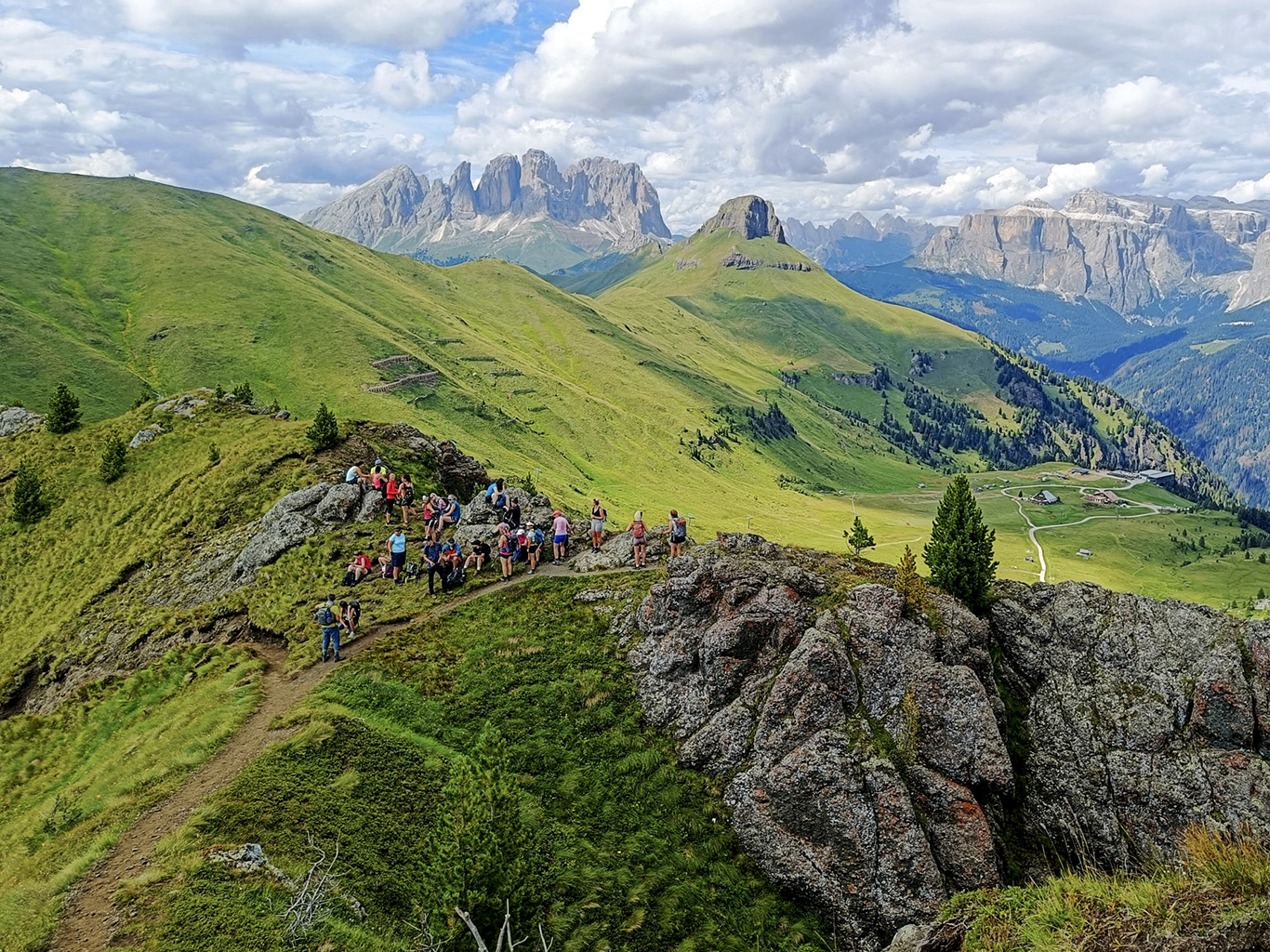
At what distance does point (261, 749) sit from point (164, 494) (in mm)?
38599

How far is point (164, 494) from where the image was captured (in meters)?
55.4

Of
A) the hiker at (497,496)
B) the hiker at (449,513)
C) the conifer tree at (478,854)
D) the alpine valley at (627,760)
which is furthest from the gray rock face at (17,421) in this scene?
the conifer tree at (478,854)

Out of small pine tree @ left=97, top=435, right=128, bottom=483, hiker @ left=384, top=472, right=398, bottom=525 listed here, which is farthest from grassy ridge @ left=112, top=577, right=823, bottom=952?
small pine tree @ left=97, top=435, right=128, bottom=483

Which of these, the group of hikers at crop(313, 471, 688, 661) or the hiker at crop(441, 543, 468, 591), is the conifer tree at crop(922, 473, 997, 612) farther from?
the hiker at crop(441, 543, 468, 591)

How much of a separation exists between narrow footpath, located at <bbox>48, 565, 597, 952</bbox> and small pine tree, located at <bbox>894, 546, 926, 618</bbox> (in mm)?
21449

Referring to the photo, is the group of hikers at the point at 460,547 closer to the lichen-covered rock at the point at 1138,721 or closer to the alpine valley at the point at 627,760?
the alpine valley at the point at 627,760

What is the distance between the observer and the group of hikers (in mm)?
39312

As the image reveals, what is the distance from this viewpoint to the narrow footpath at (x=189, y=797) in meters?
17.7

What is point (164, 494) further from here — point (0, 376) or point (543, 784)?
point (0, 376)

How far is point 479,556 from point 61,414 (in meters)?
48.9

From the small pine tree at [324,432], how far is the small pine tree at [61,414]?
85.8ft

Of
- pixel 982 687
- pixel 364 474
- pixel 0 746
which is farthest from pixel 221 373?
pixel 982 687

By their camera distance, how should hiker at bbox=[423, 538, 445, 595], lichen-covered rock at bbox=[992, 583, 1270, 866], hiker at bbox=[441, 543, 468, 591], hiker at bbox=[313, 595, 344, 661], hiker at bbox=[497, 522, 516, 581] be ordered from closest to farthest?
lichen-covered rock at bbox=[992, 583, 1270, 866], hiker at bbox=[313, 595, 344, 661], hiker at bbox=[423, 538, 445, 595], hiker at bbox=[441, 543, 468, 591], hiker at bbox=[497, 522, 516, 581]

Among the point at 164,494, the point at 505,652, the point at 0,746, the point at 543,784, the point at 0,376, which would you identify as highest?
the point at 0,376
